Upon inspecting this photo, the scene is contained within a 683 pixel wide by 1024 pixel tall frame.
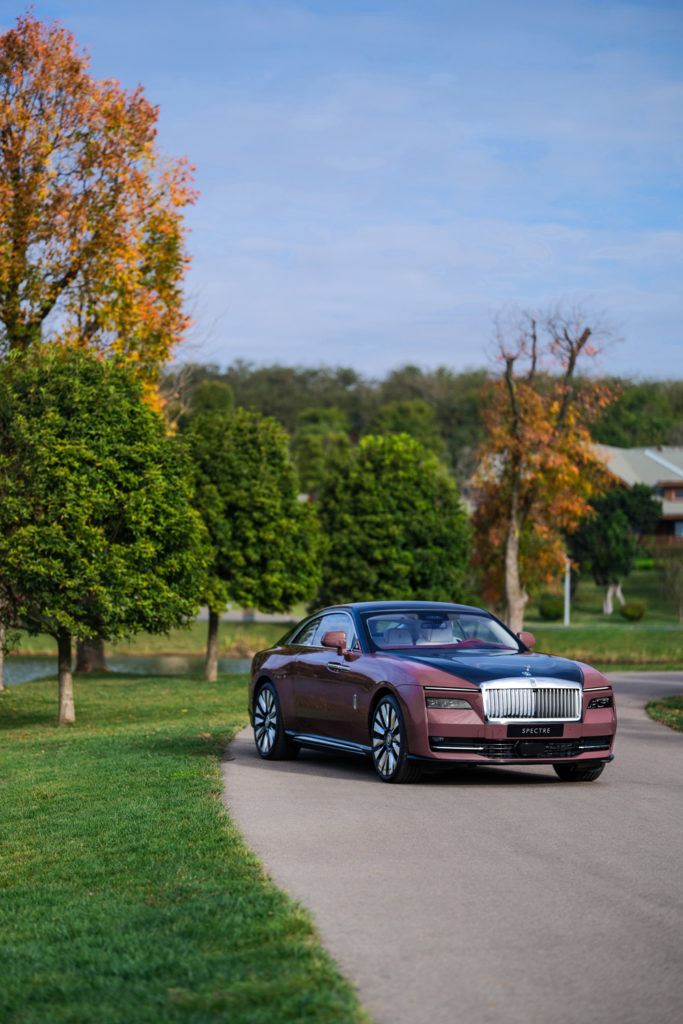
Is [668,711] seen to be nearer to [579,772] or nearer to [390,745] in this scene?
[579,772]

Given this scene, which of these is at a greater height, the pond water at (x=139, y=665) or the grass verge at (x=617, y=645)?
the grass verge at (x=617, y=645)

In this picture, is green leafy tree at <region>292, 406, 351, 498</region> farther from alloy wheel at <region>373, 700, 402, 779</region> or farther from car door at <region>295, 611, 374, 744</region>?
alloy wheel at <region>373, 700, 402, 779</region>

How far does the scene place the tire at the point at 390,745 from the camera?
11312 mm

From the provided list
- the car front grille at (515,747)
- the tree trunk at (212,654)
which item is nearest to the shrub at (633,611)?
the tree trunk at (212,654)

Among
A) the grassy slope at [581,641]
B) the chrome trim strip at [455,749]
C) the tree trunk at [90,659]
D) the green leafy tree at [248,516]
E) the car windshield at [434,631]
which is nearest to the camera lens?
the chrome trim strip at [455,749]

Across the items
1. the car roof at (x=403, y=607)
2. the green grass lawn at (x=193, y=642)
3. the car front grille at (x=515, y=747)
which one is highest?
the car roof at (x=403, y=607)

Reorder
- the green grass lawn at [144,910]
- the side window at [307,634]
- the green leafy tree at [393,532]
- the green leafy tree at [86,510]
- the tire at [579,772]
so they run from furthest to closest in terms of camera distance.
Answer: the green leafy tree at [393,532]
the green leafy tree at [86,510]
the side window at [307,634]
the tire at [579,772]
the green grass lawn at [144,910]

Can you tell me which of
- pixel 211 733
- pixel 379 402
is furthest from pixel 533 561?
pixel 379 402

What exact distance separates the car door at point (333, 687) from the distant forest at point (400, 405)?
243 feet

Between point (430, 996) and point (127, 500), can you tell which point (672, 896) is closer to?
point (430, 996)

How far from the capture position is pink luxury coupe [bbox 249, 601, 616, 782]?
11.1 meters

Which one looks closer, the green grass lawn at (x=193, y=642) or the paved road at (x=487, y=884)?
the paved road at (x=487, y=884)

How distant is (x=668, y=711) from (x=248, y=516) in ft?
43.9

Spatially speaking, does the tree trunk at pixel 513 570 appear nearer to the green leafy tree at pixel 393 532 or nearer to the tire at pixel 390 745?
the green leafy tree at pixel 393 532
